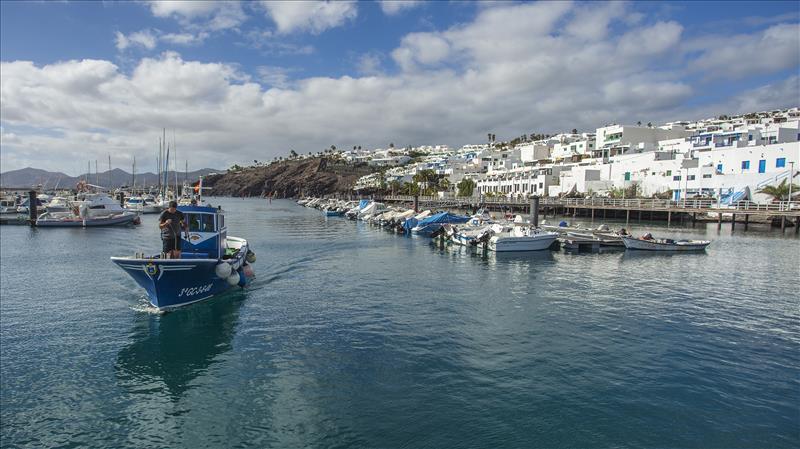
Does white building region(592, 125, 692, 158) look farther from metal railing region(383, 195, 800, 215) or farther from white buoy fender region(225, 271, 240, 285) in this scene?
white buoy fender region(225, 271, 240, 285)

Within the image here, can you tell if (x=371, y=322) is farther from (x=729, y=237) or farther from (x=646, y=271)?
(x=729, y=237)

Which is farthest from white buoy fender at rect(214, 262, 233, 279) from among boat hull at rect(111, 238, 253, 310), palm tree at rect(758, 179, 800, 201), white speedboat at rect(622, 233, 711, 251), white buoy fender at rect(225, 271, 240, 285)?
palm tree at rect(758, 179, 800, 201)

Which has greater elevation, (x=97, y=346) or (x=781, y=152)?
(x=781, y=152)

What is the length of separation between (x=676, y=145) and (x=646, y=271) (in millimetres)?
75361

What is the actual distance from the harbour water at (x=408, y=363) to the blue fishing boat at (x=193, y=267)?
741 mm

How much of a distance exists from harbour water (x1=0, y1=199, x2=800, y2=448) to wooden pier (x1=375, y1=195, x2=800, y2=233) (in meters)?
39.0

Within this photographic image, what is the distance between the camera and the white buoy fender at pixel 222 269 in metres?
20.7

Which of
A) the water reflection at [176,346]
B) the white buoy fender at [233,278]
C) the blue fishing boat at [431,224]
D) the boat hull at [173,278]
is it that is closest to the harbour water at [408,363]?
the water reflection at [176,346]

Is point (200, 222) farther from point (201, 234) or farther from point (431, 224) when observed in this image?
point (431, 224)

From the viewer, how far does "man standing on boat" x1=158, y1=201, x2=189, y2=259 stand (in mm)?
18609

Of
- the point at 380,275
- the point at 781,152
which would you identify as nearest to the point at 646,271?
the point at 380,275

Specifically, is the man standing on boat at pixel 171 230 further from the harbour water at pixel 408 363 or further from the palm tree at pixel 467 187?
the palm tree at pixel 467 187

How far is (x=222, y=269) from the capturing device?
818 inches

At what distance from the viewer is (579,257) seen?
36.7 m
